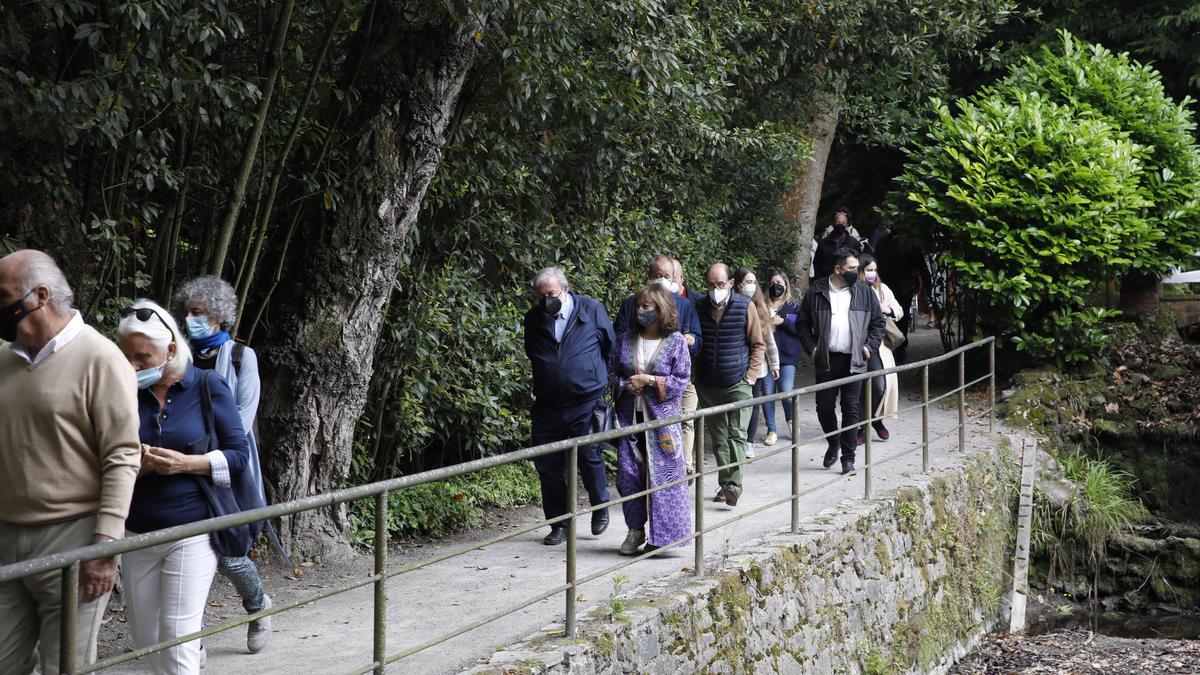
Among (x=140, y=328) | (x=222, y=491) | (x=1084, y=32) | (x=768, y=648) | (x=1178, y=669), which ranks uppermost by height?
(x=1084, y=32)

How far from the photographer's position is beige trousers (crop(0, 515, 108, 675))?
13.0 feet

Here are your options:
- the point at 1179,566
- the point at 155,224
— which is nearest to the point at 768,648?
the point at 155,224

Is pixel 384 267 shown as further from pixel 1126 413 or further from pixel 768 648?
pixel 1126 413

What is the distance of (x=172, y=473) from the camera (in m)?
4.55

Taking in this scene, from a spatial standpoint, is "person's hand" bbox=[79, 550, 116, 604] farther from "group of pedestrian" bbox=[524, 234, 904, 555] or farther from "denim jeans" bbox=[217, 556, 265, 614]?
"group of pedestrian" bbox=[524, 234, 904, 555]

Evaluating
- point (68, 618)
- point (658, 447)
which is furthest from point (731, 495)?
point (68, 618)

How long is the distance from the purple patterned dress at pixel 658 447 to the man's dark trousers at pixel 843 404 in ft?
8.94

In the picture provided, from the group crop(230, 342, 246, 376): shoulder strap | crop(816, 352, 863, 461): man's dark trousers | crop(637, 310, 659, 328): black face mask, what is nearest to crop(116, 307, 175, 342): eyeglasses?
crop(230, 342, 246, 376): shoulder strap

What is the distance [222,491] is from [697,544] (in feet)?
9.71

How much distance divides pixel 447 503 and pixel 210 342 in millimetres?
4229

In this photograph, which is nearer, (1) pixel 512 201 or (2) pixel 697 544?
(2) pixel 697 544

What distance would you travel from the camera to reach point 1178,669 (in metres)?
9.98

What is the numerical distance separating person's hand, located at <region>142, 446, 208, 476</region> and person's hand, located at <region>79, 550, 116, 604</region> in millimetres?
627

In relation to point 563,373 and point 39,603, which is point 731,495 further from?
point 39,603
